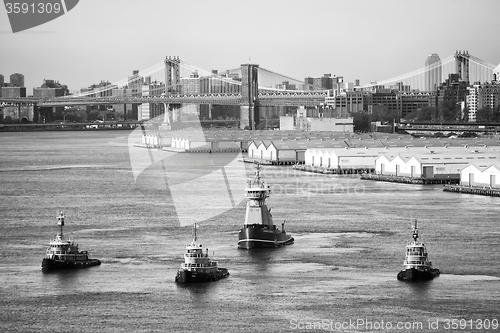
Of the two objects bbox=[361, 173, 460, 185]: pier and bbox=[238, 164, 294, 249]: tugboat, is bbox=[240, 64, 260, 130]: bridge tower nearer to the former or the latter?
bbox=[361, 173, 460, 185]: pier

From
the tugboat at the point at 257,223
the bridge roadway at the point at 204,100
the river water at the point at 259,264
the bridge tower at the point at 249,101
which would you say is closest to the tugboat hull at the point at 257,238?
the tugboat at the point at 257,223

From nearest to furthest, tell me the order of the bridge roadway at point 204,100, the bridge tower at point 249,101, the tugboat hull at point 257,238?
the tugboat hull at point 257,238, the bridge roadway at point 204,100, the bridge tower at point 249,101

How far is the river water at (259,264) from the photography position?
13344mm

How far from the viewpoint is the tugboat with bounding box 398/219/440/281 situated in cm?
1517

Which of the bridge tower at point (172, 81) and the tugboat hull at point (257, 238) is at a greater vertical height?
the bridge tower at point (172, 81)

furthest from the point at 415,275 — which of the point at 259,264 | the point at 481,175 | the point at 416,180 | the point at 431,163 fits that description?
the point at 431,163

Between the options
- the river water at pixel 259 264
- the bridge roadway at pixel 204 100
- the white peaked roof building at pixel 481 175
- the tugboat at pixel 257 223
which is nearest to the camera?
the river water at pixel 259 264

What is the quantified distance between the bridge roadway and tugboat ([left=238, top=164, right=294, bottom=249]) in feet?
178

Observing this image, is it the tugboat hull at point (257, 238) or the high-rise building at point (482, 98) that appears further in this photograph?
the high-rise building at point (482, 98)

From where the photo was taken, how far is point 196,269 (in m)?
15.2

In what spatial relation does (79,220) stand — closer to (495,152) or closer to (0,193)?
(0,193)

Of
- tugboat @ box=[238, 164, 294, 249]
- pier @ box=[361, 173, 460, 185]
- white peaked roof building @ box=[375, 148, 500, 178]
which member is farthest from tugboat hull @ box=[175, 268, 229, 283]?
pier @ box=[361, 173, 460, 185]

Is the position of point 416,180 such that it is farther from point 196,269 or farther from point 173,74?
point 173,74

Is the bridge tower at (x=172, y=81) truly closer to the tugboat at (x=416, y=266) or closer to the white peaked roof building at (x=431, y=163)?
the white peaked roof building at (x=431, y=163)
